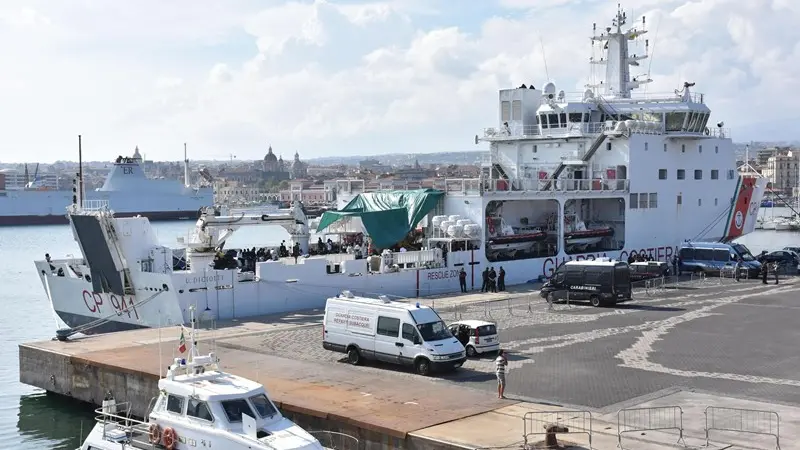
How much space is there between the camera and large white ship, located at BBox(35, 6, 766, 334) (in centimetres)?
2608

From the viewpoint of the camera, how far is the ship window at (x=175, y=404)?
42.2 ft

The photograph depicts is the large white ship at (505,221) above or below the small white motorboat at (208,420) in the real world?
above

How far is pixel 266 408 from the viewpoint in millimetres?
12742

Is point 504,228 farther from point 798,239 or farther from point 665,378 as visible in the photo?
point 798,239

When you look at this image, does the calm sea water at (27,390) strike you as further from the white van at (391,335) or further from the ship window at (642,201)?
the ship window at (642,201)

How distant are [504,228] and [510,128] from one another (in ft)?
21.7

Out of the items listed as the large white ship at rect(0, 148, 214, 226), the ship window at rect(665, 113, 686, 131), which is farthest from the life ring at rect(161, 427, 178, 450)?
Result: the large white ship at rect(0, 148, 214, 226)

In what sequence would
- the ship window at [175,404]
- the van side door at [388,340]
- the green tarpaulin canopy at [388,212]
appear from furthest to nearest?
the green tarpaulin canopy at [388,212] < the van side door at [388,340] < the ship window at [175,404]

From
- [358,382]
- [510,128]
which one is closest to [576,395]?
[358,382]

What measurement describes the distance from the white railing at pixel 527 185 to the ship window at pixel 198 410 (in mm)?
21907

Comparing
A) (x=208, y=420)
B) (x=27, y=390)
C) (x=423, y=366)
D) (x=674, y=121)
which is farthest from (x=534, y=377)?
(x=674, y=121)

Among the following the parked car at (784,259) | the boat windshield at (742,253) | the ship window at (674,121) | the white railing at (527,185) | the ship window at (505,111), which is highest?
the ship window at (505,111)

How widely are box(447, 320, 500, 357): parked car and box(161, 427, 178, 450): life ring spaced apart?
8.82 m

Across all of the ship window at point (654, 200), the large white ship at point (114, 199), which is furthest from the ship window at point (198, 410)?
the large white ship at point (114, 199)
